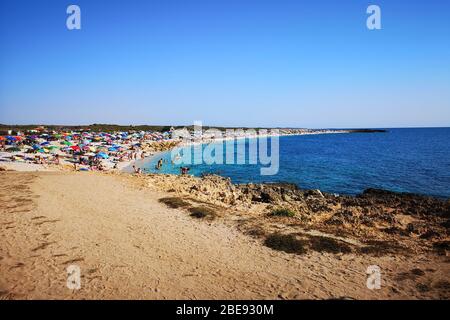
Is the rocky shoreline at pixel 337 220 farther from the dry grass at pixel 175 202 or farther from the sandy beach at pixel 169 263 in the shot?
the sandy beach at pixel 169 263

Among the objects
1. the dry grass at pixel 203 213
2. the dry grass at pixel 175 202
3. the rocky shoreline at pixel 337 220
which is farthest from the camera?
the dry grass at pixel 175 202

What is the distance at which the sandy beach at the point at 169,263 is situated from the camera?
8453 mm

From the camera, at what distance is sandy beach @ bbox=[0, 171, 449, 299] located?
845 cm

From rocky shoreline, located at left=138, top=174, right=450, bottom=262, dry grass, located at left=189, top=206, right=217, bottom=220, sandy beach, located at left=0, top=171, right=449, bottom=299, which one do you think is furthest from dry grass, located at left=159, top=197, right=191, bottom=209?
sandy beach, located at left=0, top=171, right=449, bottom=299

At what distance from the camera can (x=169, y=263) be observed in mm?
A: 10234

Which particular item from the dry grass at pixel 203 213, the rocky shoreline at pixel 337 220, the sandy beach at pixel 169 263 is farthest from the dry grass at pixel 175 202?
the sandy beach at pixel 169 263

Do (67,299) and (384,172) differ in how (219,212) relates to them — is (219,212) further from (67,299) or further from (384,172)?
(384,172)

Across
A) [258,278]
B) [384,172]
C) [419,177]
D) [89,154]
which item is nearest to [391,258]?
[258,278]

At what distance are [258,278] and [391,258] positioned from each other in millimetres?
5690

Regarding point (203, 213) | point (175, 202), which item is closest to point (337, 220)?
point (203, 213)

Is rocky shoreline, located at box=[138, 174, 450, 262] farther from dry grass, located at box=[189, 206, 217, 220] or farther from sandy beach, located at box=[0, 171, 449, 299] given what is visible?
sandy beach, located at box=[0, 171, 449, 299]

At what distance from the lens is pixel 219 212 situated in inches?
645

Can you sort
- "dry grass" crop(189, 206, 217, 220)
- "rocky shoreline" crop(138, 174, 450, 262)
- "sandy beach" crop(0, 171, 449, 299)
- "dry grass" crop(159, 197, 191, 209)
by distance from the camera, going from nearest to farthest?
1. "sandy beach" crop(0, 171, 449, 299)
2. "rocky shoreline" crop(138, 174, 450, 262)
3. "dry grass" crop(189, 206, 217, 220)
4. "dry grass" crop(159, 197, 191, 209)
